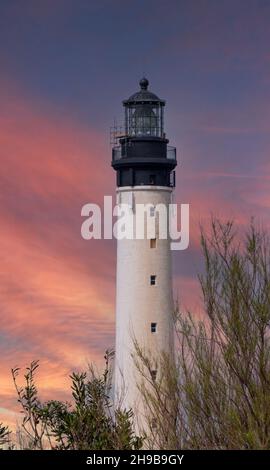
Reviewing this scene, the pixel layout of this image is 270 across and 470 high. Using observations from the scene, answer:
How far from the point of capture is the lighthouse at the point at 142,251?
32.8m

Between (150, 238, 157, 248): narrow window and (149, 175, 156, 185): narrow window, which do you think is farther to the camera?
(149, 175, 156, 185): narrow window

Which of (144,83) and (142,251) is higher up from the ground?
(144,83)

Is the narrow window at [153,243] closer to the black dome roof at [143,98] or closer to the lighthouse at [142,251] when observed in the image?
the lighthouse at [142,251]

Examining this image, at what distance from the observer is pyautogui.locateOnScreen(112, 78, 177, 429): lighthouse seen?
3278 cm

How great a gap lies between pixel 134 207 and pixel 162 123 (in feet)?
9.66

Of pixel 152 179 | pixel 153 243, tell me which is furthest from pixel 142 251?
pixel 152 179

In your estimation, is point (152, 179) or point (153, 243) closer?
point (153, 243)

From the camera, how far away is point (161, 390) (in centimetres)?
2203

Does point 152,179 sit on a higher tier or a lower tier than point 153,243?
higher

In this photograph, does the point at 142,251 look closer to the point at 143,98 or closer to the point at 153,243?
the point at 153,243

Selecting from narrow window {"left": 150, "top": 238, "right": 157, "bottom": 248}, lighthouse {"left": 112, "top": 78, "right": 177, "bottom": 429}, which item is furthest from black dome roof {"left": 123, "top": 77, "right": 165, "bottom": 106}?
narrow window {"left": 150, "top": 238, "right": 157, "bottom": 248}

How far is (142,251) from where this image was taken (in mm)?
33312

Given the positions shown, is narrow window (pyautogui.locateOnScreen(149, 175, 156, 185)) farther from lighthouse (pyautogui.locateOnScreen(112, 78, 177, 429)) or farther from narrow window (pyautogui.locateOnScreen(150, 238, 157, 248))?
narrow window (pyautogui.locateOnScreen(150, 238, 157, 248))
